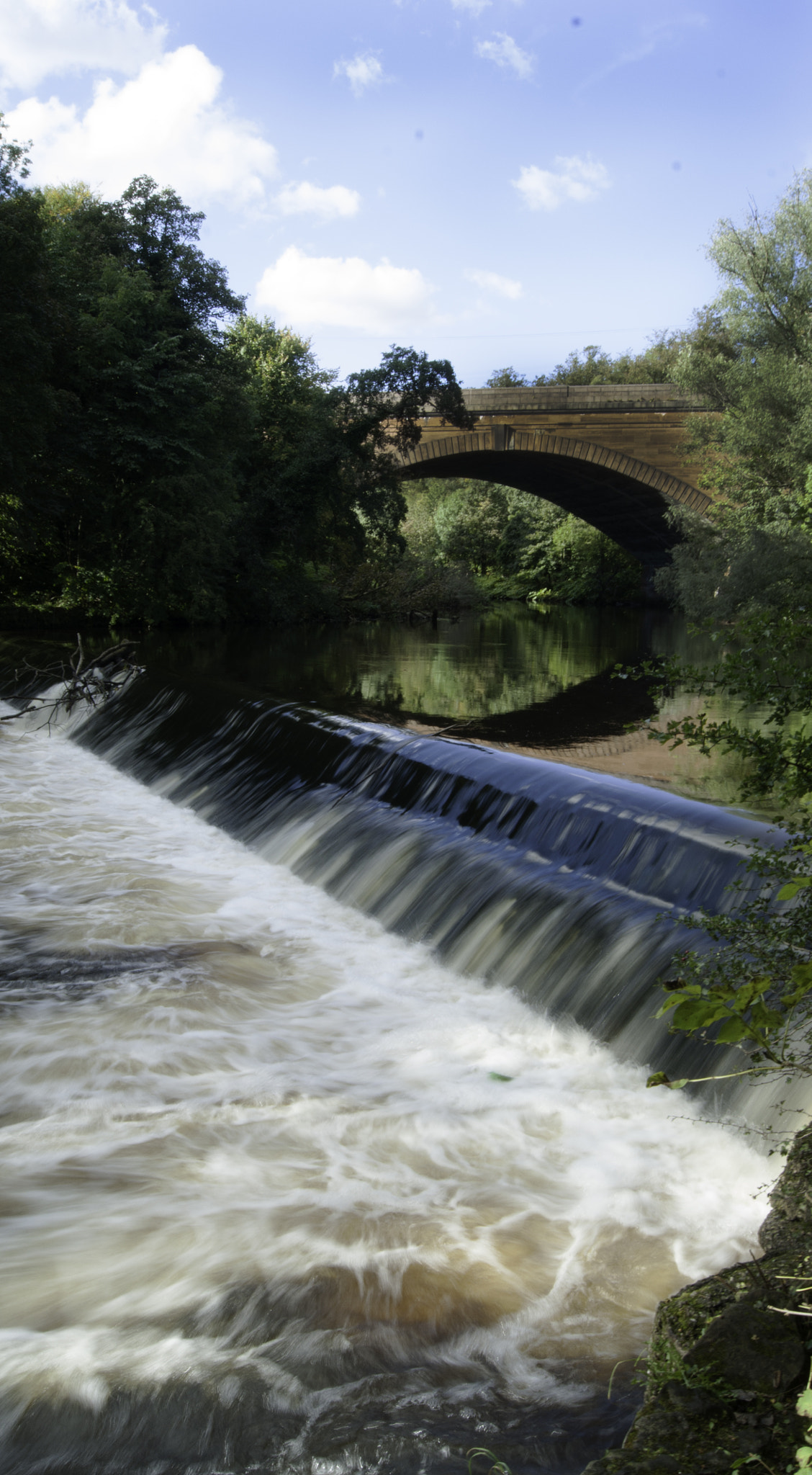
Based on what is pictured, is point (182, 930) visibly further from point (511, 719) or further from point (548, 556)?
point (548, 556)

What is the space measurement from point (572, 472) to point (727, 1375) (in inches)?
1413

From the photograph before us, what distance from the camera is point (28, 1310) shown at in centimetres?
272

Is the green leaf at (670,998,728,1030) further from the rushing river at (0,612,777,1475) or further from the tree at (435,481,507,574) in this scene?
the tree at (435,481,507,574)

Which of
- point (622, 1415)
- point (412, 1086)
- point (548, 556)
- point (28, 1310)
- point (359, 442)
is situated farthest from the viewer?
point (548, 556)

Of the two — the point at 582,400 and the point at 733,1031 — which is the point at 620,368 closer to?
the point at 582,400

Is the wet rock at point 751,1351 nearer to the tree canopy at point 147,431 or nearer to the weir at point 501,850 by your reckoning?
the weir at point 501,850

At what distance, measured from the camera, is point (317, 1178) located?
3.47 meters

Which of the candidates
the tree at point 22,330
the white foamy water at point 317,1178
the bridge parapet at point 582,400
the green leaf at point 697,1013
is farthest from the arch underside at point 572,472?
the green leaf at point 697,1013

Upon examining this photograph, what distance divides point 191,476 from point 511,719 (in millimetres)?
10634

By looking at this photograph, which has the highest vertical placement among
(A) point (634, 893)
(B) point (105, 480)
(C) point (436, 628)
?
(B) point (105, 480)

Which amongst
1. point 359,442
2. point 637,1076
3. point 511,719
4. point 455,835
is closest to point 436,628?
point 359,442

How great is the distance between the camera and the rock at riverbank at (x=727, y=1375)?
1747 mm

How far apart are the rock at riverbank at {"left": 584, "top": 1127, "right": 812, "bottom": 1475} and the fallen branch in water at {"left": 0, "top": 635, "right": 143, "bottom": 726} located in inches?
439

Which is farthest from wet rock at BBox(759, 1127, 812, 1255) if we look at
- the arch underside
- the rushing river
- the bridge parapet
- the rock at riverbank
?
the bridge parapet
